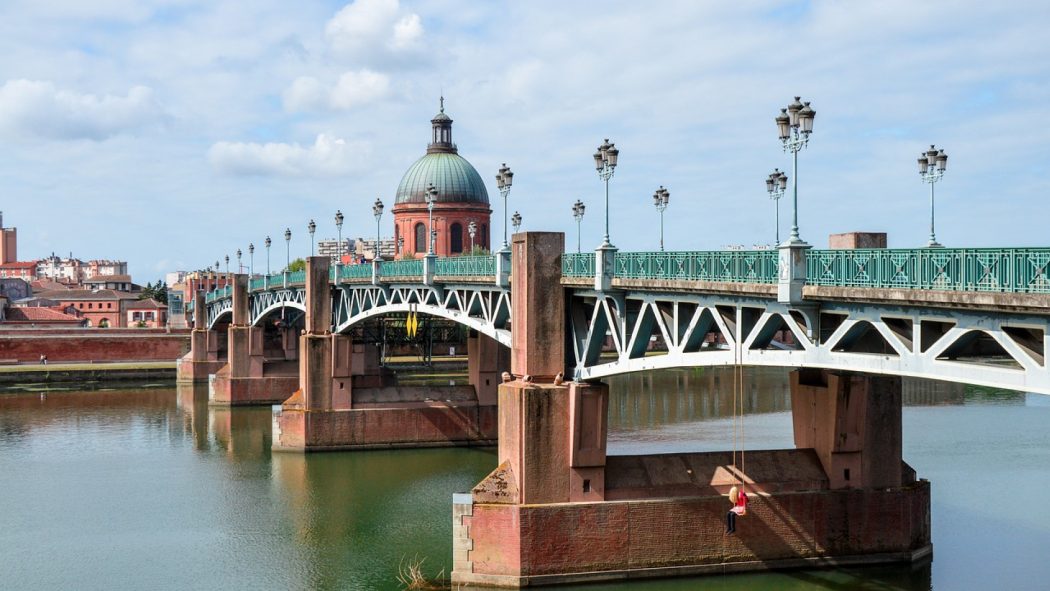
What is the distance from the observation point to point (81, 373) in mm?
83938

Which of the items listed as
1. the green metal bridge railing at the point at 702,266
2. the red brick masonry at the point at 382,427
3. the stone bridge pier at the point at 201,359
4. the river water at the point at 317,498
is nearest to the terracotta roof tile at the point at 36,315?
the stone bridge pier at the point at 201,359

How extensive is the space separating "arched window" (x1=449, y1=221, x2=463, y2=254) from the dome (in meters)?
2.21

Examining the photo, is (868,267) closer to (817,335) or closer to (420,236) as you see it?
(817,335)

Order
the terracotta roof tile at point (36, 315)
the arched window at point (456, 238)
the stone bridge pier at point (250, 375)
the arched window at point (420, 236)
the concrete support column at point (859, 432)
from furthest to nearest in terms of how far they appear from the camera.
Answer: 1. the terracotta roof tile at point (36, 315)
2. the arched window at point (420, 236)
3. the arched window at point (456, 238)
4. the stone bridge pier at point (250, 375)
5. the concrete support column at point (859, 432)

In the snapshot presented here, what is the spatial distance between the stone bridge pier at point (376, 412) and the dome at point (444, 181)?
4788cm

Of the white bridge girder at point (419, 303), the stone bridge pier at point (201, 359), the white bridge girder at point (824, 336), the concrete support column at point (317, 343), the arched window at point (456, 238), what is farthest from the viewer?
the arched window at point (456, 238)

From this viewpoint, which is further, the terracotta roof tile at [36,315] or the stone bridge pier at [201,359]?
the terracotta roof tile at [36,315]

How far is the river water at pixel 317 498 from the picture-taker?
28.8m

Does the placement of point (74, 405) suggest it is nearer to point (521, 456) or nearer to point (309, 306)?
point (309, 306)

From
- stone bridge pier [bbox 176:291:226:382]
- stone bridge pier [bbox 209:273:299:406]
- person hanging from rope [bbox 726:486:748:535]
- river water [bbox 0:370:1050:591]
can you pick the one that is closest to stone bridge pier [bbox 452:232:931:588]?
person hanging from rope [bbox 726:486:748:535]

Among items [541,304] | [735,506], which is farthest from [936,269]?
[541,304]

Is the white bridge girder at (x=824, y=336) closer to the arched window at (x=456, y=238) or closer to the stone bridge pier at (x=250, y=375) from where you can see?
the stone bridge pier at (x=250, y=375)

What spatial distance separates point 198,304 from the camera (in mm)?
89062

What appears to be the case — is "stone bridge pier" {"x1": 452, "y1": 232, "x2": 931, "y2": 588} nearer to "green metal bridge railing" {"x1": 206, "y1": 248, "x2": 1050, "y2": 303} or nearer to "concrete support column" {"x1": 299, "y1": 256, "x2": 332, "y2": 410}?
"green metal bridge railing" {"x1": 206, "y1": 248, "x2": 1050, "y2": 303}
